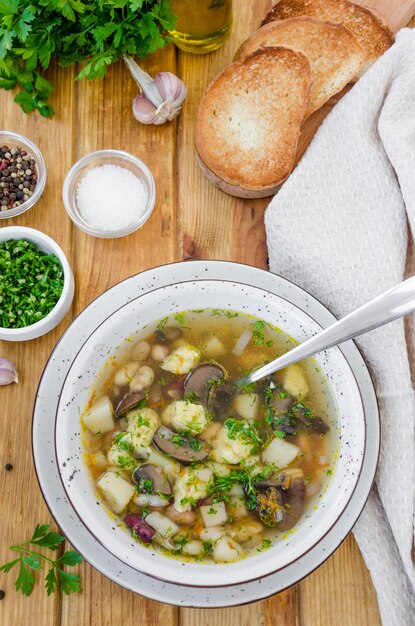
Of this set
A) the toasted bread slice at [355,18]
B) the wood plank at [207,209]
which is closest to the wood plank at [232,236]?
the wood plank at [207,209]

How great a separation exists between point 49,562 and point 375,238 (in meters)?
1.53

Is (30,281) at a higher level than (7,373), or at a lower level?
higher

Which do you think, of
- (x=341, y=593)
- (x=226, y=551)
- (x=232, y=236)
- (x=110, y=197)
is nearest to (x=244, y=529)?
(x=226, y=551)

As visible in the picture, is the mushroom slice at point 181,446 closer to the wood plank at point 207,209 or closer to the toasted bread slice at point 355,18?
the wood plank at point 207,209

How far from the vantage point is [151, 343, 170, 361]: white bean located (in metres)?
2.29

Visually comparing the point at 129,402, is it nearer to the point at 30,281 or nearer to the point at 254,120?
the point at 30,281

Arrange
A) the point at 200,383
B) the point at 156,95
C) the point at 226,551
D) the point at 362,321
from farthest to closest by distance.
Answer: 1. the point at 156,95
2. the point at 200,383
3. the point at 226,551
4. the point at 362,321

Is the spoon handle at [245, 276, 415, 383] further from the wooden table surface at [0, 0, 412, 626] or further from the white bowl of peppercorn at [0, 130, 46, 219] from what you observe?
the white bowl of peppercorn at [0, 130, 46, 219]

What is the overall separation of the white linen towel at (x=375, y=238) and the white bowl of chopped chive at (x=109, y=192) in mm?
474

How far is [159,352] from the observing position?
7.54ft

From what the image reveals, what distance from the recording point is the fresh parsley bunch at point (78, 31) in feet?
7.51

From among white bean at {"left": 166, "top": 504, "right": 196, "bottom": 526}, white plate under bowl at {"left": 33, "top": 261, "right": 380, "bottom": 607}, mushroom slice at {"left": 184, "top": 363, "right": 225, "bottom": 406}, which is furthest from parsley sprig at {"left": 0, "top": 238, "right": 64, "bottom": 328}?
white bean at {"left": 166, "top": 504, "right": 196, "bottom": 526}

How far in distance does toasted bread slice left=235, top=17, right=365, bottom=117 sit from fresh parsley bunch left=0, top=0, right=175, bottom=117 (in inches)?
14.1

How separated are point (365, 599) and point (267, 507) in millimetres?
522
